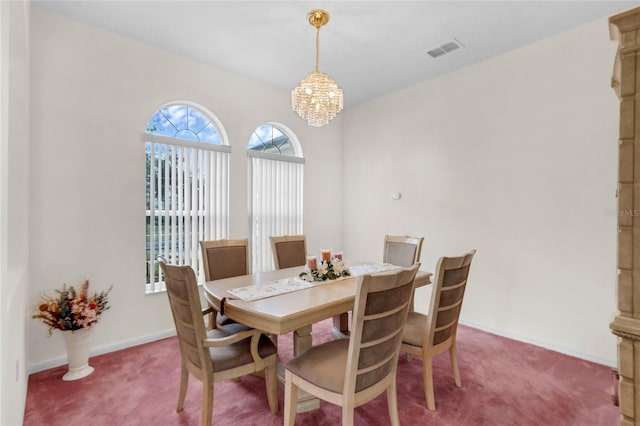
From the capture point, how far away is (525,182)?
3.16 meters

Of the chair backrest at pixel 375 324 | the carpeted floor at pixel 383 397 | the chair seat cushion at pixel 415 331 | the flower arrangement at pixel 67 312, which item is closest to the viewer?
the chair backrest at pixel 375 324

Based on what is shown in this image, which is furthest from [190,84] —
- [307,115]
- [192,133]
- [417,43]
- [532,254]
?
[532,254]

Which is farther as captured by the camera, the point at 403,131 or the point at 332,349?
the point at 403,131

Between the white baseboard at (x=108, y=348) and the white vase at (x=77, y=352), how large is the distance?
24cm

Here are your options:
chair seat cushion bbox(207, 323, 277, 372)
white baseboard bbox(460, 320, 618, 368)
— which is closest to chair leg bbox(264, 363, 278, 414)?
chair seat cushion bbox(207, 323, 277, 372)

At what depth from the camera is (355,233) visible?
4891 mm

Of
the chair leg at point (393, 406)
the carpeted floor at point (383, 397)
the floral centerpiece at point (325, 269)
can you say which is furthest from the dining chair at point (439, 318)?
the floral centerpiece at point (325, 269)

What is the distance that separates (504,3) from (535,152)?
4.66 feet

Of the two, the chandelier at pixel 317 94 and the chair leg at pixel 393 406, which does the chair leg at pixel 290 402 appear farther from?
the chandelier at pixel 317 94

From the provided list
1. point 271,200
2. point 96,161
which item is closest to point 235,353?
point 96,161

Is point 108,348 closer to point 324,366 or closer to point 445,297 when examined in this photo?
point 324,366

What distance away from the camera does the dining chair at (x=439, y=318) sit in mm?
2010

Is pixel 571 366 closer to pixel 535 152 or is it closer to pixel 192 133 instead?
pixel 535 152

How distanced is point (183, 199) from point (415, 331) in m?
2.71
